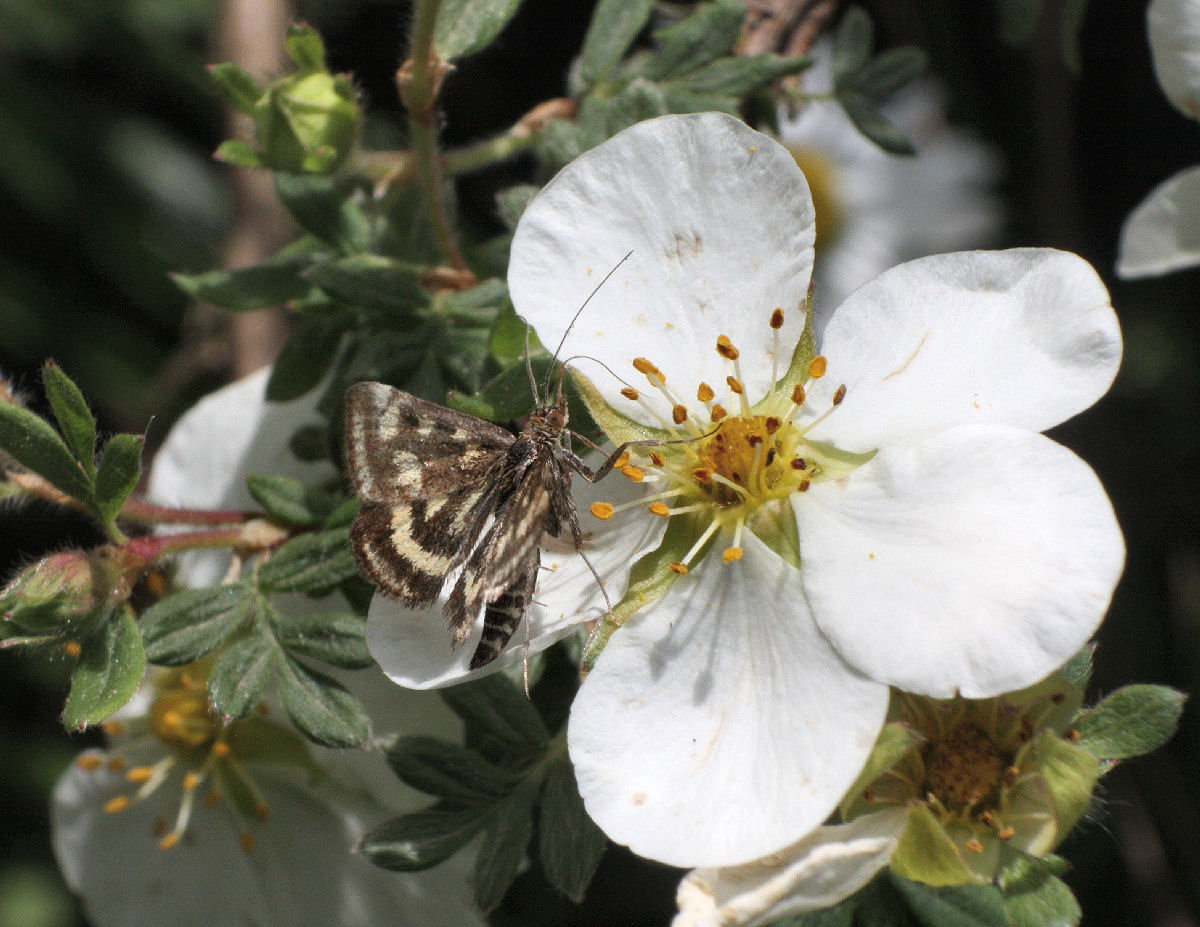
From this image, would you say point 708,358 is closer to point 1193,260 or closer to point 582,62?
point 582,62

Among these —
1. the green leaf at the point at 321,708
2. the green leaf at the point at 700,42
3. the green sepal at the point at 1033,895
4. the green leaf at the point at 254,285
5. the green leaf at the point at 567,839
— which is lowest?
the green leaf at the point at 567,839

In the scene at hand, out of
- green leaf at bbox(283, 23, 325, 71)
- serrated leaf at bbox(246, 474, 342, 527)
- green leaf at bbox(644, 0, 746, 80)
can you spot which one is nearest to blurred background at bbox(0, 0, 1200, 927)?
green leaf at bbox(283, 23, 325, 71)

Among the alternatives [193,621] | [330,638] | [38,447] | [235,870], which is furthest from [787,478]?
[235,870]

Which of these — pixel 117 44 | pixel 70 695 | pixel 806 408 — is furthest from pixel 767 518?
pixel 117 44

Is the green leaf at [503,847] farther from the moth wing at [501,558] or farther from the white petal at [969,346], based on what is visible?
the white petal at [969,346]

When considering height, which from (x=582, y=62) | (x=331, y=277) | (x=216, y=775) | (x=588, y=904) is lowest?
(x=588, y=904)

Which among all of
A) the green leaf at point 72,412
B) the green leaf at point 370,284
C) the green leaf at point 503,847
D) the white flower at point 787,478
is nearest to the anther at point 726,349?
the white flower at point 787,478

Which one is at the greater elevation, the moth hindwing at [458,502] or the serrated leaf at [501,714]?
the moth hindwing at [458,502]
